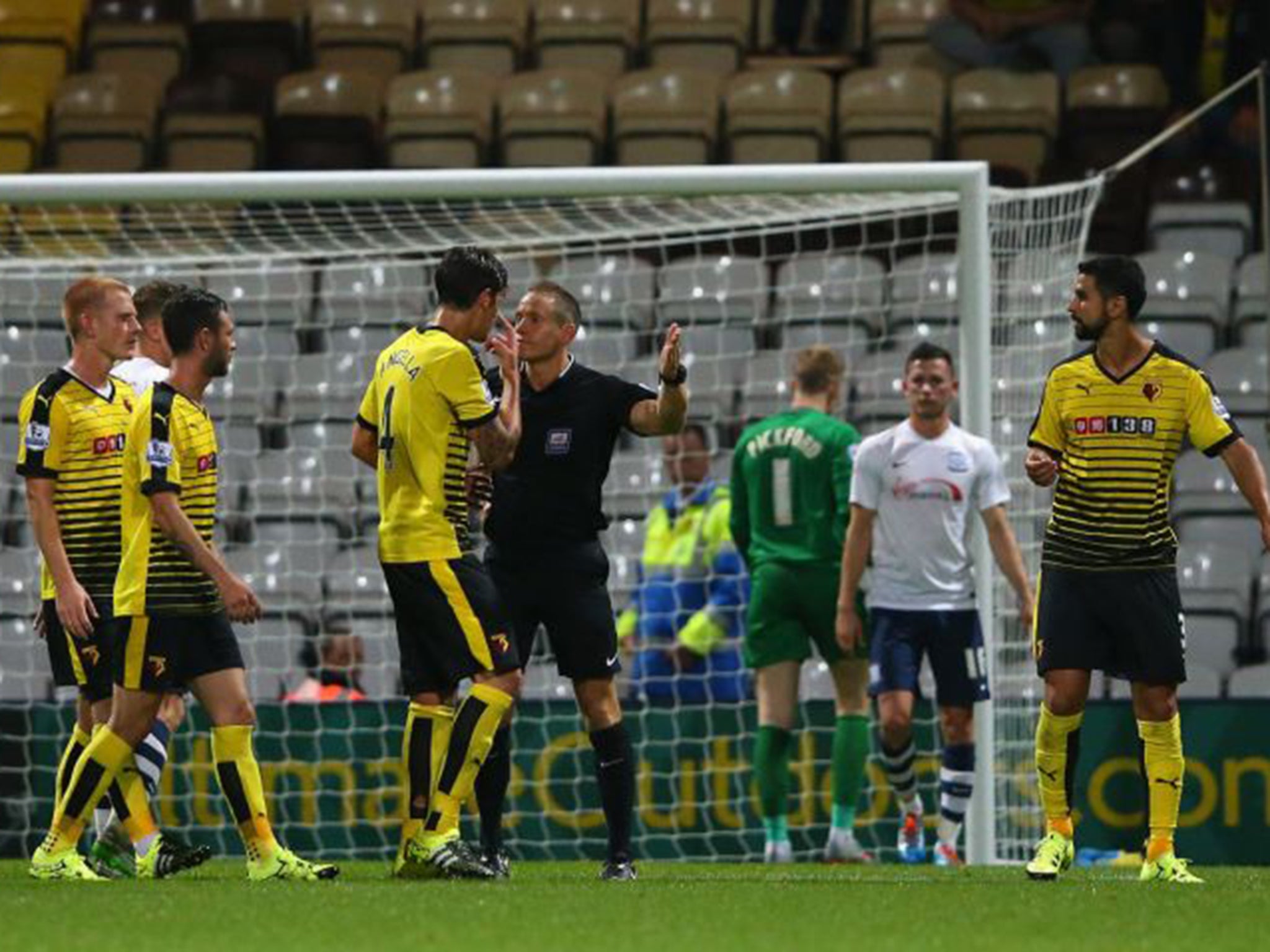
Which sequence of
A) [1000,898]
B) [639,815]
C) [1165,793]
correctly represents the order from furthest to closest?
[639,815], [1165,793], [1000,898]

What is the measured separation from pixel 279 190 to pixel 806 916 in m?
4.69

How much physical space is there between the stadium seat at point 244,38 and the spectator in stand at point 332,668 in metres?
5.99

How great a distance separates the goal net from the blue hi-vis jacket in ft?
0.18

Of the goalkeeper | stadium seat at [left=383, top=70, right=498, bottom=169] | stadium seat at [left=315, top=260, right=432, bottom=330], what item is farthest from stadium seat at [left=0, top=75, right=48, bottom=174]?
the goalkeeper

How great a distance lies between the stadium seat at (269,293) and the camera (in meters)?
13.7

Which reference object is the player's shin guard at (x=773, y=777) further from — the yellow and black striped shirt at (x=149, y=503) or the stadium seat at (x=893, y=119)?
the stadium seat at (x=893, y=119)

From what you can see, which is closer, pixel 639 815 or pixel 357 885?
pixel 357 885

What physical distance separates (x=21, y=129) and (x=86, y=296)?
8400mm

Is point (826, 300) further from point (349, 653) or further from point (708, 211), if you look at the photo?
point (349, 653)

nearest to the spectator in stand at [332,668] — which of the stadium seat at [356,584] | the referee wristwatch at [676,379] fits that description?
the stadium seat at [356,584]

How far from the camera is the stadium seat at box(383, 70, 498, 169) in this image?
16.4 m

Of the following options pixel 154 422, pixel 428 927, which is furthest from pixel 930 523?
pixel 428 927

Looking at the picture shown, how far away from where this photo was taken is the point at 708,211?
44.6 ft

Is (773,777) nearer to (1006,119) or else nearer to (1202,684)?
(1202,684)
